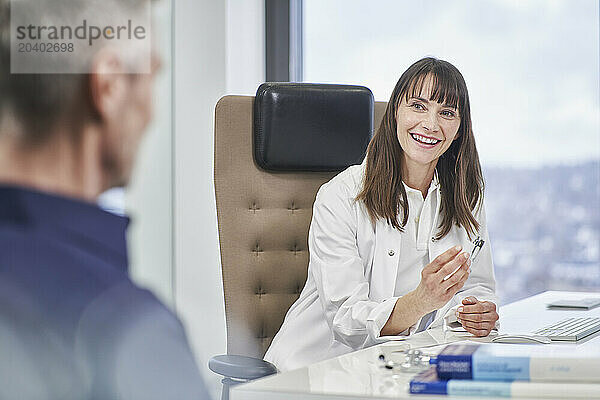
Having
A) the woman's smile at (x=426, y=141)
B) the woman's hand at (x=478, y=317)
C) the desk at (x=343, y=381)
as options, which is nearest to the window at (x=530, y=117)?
the woman's smile at (x=426, y=141)

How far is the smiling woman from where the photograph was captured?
5.43ft

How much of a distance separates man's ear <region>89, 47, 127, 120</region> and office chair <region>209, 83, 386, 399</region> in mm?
1367

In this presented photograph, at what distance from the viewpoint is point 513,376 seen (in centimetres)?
82

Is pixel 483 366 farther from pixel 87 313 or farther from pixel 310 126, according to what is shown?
pixel 310 126

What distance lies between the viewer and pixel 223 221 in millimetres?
1814

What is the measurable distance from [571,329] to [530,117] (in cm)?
141

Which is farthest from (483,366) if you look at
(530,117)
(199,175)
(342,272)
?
(530,117)

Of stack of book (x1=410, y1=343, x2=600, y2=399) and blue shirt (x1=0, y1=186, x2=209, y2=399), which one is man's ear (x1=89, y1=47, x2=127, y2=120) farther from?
stack of book (x1=410, y1=343, x2=600, y2=399)

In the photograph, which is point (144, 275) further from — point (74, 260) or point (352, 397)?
point (74, 260)

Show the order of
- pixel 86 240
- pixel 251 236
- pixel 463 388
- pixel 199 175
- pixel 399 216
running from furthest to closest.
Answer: pixel 199 175
pixel 251 236
pixel 399 216
pixel 463 388
pixel 86 240

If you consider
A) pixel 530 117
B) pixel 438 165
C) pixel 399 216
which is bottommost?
pixel 399 216

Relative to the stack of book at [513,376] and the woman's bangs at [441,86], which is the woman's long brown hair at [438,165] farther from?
the stack of book at [513,376]

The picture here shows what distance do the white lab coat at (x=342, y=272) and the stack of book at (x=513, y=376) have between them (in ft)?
2.33

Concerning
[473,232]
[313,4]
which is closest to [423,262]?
[473,232]
